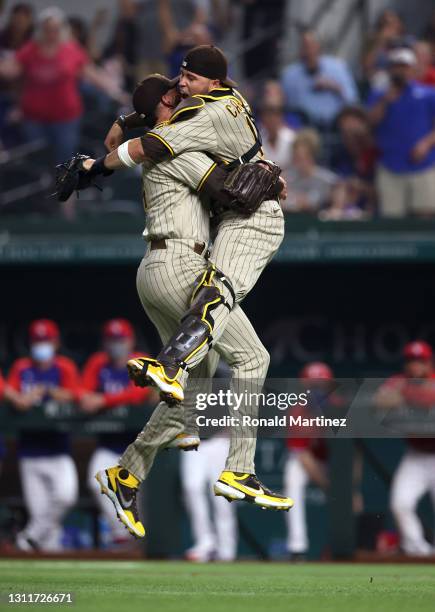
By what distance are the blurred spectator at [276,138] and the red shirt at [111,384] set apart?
2.40m

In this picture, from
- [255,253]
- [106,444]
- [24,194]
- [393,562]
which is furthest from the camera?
[24,194]

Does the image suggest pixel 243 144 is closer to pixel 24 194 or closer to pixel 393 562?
pixel 393 562

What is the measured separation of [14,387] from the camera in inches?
510

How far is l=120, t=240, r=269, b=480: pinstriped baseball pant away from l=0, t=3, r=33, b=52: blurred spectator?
7873 millimetres

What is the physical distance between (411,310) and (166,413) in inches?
281

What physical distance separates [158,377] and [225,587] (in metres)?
1.34

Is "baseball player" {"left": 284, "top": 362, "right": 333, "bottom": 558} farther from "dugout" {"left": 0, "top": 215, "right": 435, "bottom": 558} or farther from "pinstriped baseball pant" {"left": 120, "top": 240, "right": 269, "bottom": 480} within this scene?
"pinstriped baseball pant" {"left": 120, "top": 240, "right": 269, "bottom": 480}

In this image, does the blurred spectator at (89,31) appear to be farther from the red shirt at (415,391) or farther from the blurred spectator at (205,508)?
the red shirt at (415,391)

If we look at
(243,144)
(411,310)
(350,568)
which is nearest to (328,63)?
(411,310)

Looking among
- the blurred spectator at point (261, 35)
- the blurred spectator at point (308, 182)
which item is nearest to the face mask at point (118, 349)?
the blurred spectator at point (308, 182)

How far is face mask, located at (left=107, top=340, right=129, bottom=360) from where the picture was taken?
13.0 metres

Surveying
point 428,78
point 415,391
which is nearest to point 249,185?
point 415,391

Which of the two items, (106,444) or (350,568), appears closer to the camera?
(350,568)

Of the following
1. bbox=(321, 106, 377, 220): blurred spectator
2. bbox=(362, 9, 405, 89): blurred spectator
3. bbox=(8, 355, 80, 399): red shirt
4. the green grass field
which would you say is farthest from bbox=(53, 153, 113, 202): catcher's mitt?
bbox=(362, 9, 405, 89): blurred spectator
